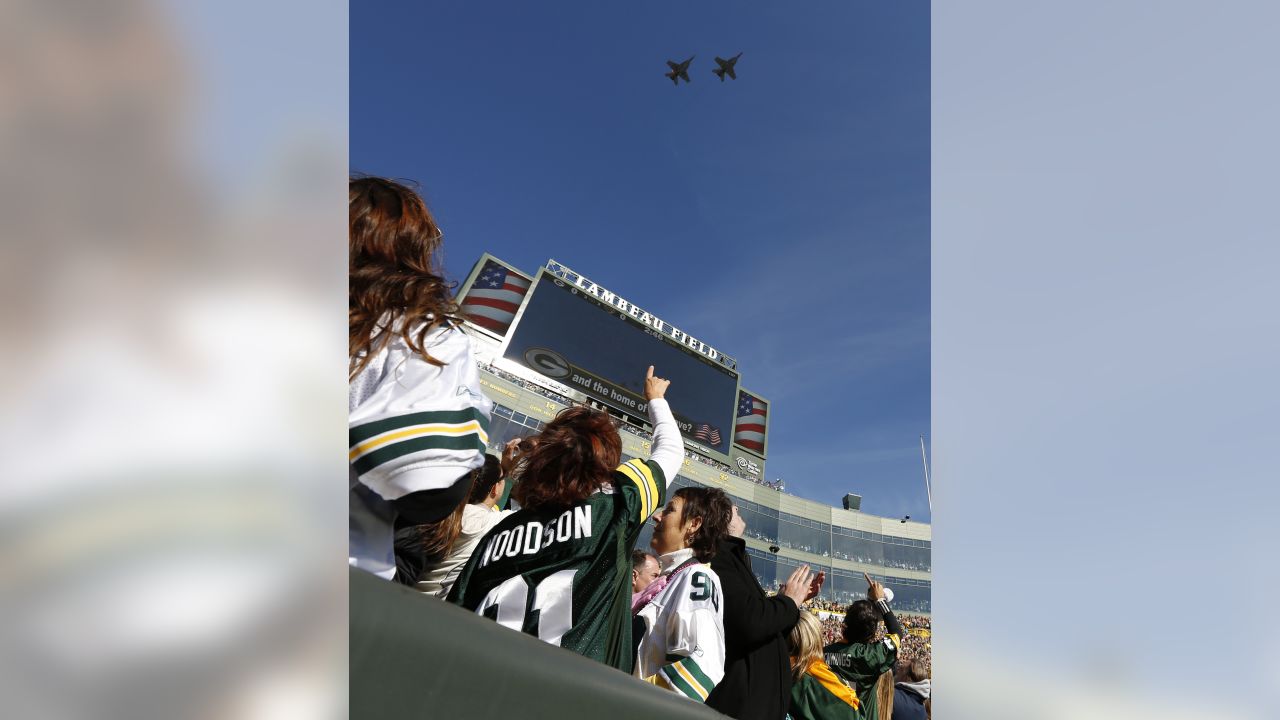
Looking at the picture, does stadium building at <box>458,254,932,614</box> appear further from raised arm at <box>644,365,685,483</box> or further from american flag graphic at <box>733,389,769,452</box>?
raised arm at <box>644,365,685,483</box>

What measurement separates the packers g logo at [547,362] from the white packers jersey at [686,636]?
78.3ft

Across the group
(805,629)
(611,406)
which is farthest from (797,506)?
(805,629)

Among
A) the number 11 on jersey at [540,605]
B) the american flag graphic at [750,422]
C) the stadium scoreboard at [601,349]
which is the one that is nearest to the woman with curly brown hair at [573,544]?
the number 11 on jersey at [540,605]

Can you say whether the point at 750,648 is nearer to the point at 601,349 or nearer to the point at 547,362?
the point at 547,362

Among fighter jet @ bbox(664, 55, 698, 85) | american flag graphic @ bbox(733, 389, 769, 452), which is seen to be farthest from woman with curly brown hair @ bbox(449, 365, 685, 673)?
american flag graphic @ bbox(733, 389, 769, 452)

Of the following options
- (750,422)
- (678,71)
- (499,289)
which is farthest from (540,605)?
(750,422)

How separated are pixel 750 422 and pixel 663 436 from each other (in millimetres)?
31181

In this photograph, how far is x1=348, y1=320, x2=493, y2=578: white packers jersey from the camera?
53 centimetres

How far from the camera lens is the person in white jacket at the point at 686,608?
4.38ft

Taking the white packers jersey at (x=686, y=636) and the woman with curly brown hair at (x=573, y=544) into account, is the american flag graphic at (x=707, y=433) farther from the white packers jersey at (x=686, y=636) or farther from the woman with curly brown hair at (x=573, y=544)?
the woman with curly brown hair at (x=573, y=544)

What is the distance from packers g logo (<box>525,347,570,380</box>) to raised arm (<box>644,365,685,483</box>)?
78.8 ft

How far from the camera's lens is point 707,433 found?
2814 cm
